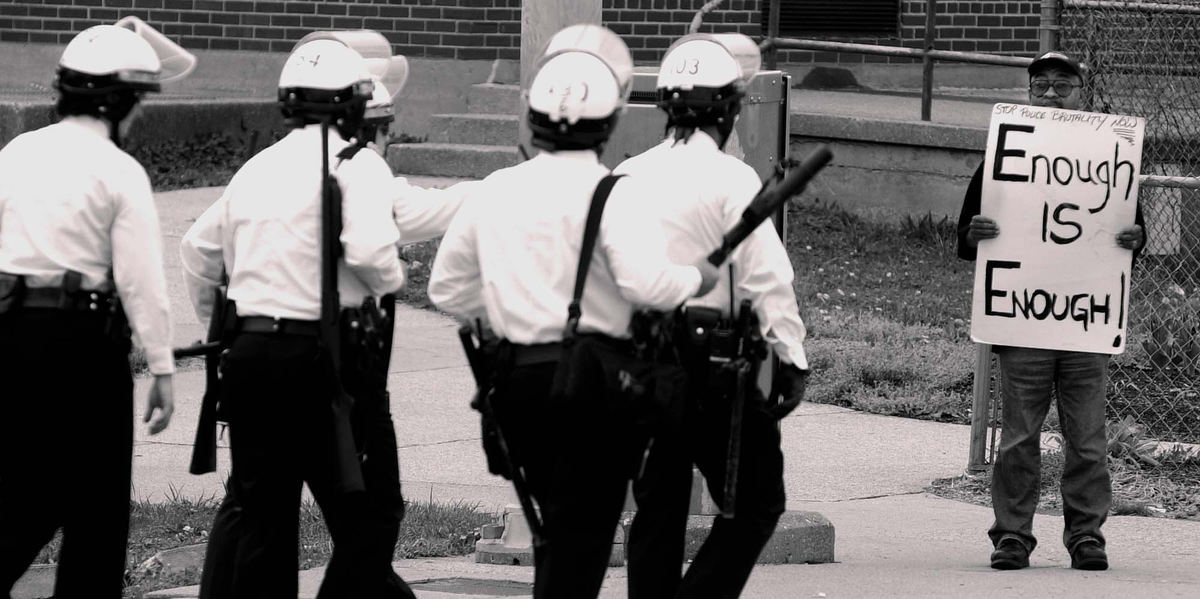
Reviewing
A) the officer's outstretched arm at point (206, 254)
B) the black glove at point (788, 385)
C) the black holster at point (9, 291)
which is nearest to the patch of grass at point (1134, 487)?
the black glove at point (788, 385)

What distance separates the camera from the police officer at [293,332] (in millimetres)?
4766

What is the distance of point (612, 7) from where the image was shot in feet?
46.4

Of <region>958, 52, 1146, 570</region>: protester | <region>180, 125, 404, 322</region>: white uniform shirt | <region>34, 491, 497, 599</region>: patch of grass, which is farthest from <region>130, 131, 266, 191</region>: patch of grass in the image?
<region>180, 125, 404, 322</region>: white uniform shirt

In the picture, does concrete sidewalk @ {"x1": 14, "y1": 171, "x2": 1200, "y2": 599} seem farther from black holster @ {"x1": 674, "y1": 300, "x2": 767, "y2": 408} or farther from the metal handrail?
the metal handrail

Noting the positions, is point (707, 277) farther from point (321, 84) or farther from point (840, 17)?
point (840, 17)

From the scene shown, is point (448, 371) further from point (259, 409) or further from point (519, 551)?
point (259, 409)

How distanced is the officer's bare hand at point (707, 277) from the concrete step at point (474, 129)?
872cm

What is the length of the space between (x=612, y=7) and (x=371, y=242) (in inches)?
381

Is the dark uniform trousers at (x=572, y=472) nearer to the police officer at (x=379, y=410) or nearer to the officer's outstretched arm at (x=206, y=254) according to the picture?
the police officer at (x=379, y=410)

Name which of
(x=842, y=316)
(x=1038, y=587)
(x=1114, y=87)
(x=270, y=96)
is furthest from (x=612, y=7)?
(x=1038, y=587)

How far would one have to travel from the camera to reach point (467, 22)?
14141 millimetres

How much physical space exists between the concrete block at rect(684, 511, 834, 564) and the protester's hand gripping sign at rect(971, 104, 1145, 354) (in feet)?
3.26

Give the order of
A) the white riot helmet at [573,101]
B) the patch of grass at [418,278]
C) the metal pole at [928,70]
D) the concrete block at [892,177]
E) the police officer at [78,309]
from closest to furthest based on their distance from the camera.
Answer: the white riot helmet at [573,101] < the police officer at [78,309] < the patch of grass at [418,278] < the metal pole at [928,70] < the concrete block at [892,177]

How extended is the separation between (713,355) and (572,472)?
561 mm
